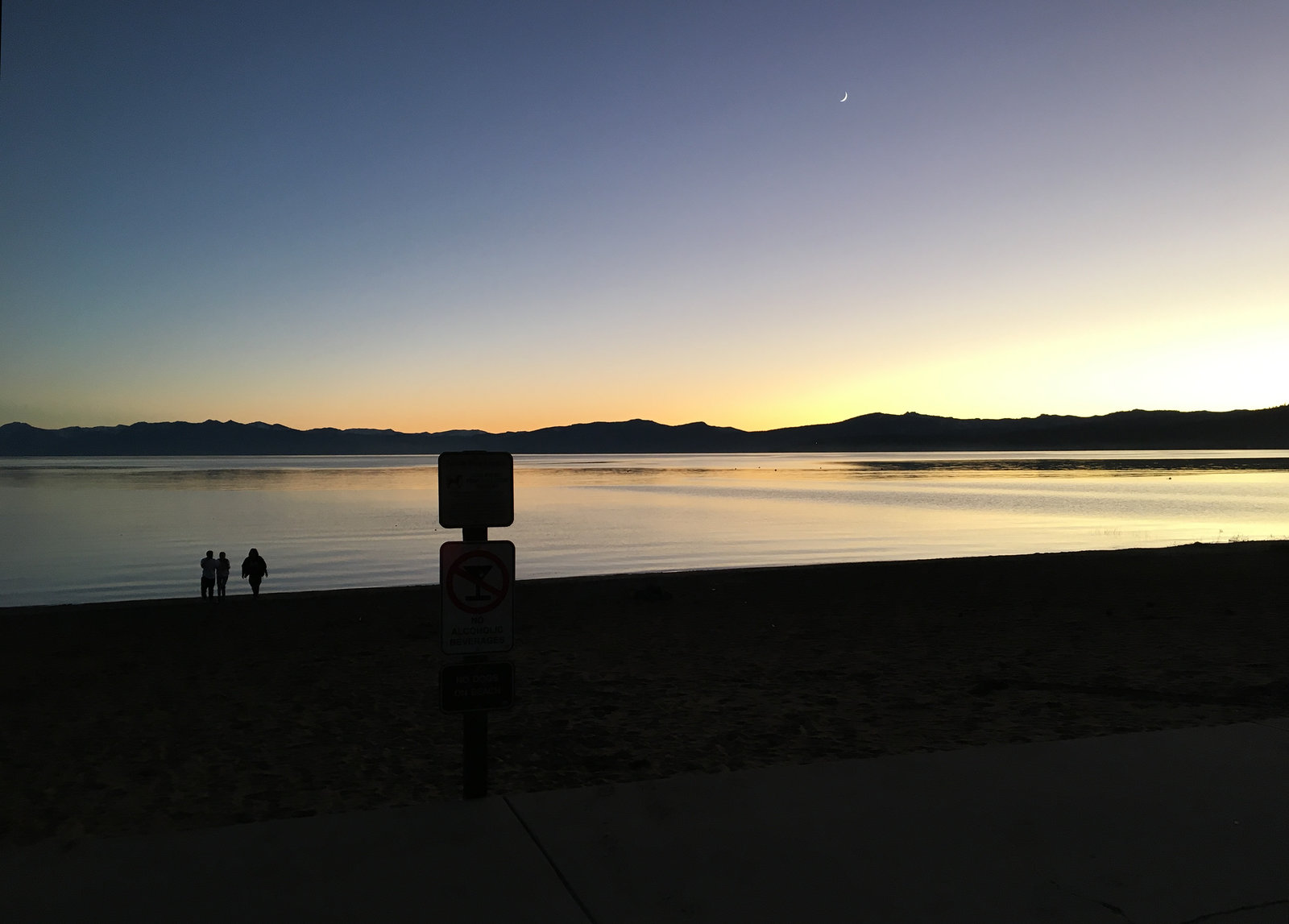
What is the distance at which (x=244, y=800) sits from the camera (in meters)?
5.93

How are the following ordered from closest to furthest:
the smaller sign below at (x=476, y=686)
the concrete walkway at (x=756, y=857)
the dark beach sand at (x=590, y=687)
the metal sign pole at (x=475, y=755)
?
the concrete walkway at (x=756, y=857), the smaller sign below at (x=476, y=686), the metal sign pole at (x=475, y=755), the dark beach sand at (x=590, y=687)

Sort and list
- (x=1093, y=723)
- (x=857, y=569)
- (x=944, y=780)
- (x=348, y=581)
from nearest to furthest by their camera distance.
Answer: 1. (x=944, y=780)
2. (x=1093, y=723)
3. (x=857, y=569)
4. (x=348, y=581)

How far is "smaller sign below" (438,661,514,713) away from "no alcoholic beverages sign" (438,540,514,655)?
0.36 feet

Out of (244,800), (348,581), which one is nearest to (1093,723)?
(244,800)

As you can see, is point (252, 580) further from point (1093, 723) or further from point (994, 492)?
point (994, 492)

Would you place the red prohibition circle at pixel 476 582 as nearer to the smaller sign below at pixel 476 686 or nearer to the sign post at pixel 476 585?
the sign post at pixel 476 585

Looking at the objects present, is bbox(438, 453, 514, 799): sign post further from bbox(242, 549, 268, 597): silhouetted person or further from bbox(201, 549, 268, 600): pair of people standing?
bbox(242, 549, 268, 597): silhouetted person

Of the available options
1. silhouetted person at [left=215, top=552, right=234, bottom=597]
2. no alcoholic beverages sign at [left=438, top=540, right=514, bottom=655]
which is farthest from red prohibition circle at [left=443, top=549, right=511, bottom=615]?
silhouetted person at [left=215, top=552, right=234, bottom=597]

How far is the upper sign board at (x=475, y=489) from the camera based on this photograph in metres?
4.48

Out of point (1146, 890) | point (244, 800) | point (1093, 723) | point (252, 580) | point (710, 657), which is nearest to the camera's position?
point (1146, 890)

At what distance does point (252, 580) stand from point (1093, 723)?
16892mm

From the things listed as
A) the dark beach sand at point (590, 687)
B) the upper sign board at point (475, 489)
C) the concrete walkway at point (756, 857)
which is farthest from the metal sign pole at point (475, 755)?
the dark beach sand at point (590, 687)

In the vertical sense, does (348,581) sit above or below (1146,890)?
below

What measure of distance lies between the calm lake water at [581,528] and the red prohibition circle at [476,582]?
19899 millimetres
